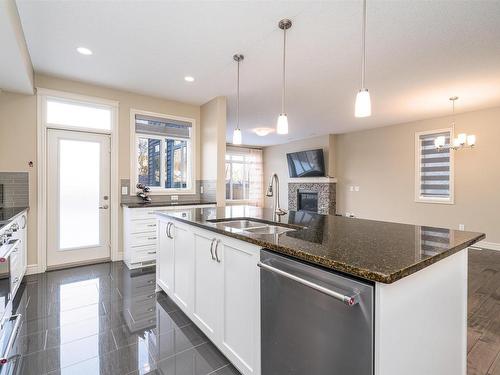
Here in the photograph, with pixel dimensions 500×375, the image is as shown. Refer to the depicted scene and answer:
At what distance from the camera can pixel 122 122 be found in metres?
4.30

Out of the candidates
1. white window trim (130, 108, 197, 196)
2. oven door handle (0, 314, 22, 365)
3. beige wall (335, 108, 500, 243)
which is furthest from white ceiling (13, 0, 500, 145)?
oven door handle (0, 314, 22, 365)

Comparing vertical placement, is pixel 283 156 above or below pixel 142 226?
above

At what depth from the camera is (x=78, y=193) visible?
12.9ft

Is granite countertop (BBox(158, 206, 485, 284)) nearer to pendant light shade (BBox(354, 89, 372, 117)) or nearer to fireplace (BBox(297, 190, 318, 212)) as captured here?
pendant light shade (BBox(354, 89, 372, 117))

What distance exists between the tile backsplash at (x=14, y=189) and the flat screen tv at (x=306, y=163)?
21.7 feet

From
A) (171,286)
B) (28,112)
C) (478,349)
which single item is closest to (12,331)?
(171,286)

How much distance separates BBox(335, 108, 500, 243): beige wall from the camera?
4961mm

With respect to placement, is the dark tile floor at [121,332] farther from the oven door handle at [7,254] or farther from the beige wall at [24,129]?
the beige wall at [24,129]

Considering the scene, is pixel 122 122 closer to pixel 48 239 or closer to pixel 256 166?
pixel 48 239

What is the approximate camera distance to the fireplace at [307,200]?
8.10 metres

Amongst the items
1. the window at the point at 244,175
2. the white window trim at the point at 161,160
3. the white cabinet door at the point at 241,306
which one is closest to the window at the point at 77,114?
the white window trim at the point at 161,160

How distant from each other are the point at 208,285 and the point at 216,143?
3051 millimetres

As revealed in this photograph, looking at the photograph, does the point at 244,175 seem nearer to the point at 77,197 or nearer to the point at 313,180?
the point at 313,180

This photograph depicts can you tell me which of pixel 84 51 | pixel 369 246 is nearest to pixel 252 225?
pixel 369 246
